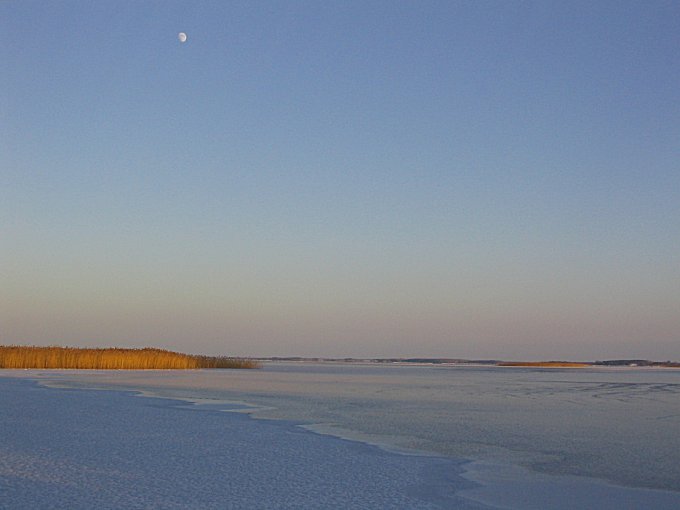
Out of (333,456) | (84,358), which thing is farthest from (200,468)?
(84,358)

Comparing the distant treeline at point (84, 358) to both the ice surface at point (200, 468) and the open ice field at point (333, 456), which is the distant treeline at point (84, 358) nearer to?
the open ice field at point (333, 456)

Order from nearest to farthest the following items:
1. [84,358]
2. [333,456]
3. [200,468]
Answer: [200,468] < [333,456] < [84,358]

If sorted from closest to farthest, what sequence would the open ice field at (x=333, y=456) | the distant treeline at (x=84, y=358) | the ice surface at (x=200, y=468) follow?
the ice surface at (x=200, y=468)
the open ice field at (x=333, y=456)
the distant treeline at (x=84, y=358)

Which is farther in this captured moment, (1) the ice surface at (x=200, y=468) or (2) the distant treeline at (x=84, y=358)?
(2) the distant treeline at (x=84, y=358)

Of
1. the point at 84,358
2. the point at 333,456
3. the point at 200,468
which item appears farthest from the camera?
the point at 84,358

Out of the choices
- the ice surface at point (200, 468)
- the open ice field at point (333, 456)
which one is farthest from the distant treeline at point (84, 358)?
the ice surface at point (200, 468)

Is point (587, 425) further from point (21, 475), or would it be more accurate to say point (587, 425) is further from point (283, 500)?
point (21, 475)

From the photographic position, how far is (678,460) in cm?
604

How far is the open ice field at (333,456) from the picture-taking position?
4.50 metres

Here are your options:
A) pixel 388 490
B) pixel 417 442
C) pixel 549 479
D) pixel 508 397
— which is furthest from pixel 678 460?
pixel 508 397

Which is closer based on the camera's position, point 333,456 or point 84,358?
point 333,456

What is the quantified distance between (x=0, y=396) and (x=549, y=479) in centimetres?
1004

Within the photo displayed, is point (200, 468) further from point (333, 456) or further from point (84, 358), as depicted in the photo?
point (84, 358)

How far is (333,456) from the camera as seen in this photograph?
6152 millimetres
